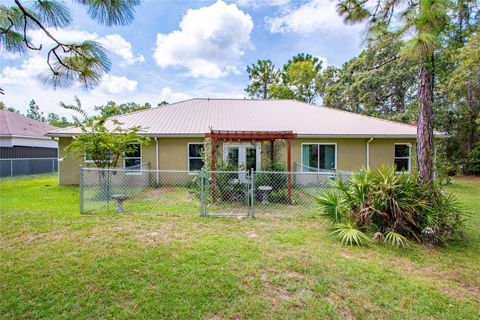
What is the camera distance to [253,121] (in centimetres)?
1337

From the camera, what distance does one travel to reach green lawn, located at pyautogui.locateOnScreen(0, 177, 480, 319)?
2.70 meters

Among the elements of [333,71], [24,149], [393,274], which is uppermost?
[333,71]

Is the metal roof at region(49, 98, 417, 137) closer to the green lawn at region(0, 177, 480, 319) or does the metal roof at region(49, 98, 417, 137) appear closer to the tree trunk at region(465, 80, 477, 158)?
the green lawn at region(0, 177, 480, 319)

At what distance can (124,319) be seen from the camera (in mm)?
2506

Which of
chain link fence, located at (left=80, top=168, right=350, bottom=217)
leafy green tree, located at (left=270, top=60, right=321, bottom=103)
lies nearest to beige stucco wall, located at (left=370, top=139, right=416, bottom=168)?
chain link fence, located at (left=80, top=168, right=350, bottom=217)

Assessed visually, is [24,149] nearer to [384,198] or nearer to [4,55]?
[4,55]

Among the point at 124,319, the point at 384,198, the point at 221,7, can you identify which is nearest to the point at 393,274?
the point at 384,198

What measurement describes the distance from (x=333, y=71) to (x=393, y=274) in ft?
88.3

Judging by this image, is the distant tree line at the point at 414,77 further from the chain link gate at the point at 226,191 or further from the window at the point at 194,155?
the window at the point at 194,155

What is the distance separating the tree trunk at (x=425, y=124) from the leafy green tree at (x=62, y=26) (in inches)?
222

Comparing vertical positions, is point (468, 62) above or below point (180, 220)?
above

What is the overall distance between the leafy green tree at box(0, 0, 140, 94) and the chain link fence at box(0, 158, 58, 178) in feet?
51.4

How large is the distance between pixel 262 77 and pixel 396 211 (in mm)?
31574

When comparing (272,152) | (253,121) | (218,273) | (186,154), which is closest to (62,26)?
(218,273)
